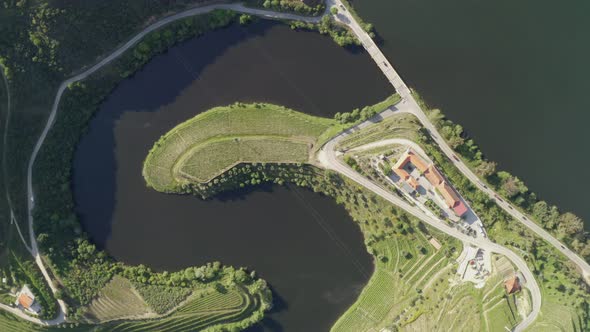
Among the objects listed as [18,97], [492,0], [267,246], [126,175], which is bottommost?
[267,246]

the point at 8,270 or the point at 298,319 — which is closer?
the point at 8,270

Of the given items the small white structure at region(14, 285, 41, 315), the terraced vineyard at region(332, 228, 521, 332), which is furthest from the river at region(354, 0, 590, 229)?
the small white structure at region(14, 285, 41, 315)

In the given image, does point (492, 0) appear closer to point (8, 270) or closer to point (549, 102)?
point (549, 102)

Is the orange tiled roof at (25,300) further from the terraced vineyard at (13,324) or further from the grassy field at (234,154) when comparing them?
the grassy field at (234,154)

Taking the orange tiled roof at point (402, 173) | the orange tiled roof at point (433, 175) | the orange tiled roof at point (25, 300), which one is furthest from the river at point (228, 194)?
the orange tiled roof at point (433, 175)

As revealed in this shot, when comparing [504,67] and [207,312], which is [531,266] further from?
[207,312]

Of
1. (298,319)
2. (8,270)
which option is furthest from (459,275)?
(8,270)
